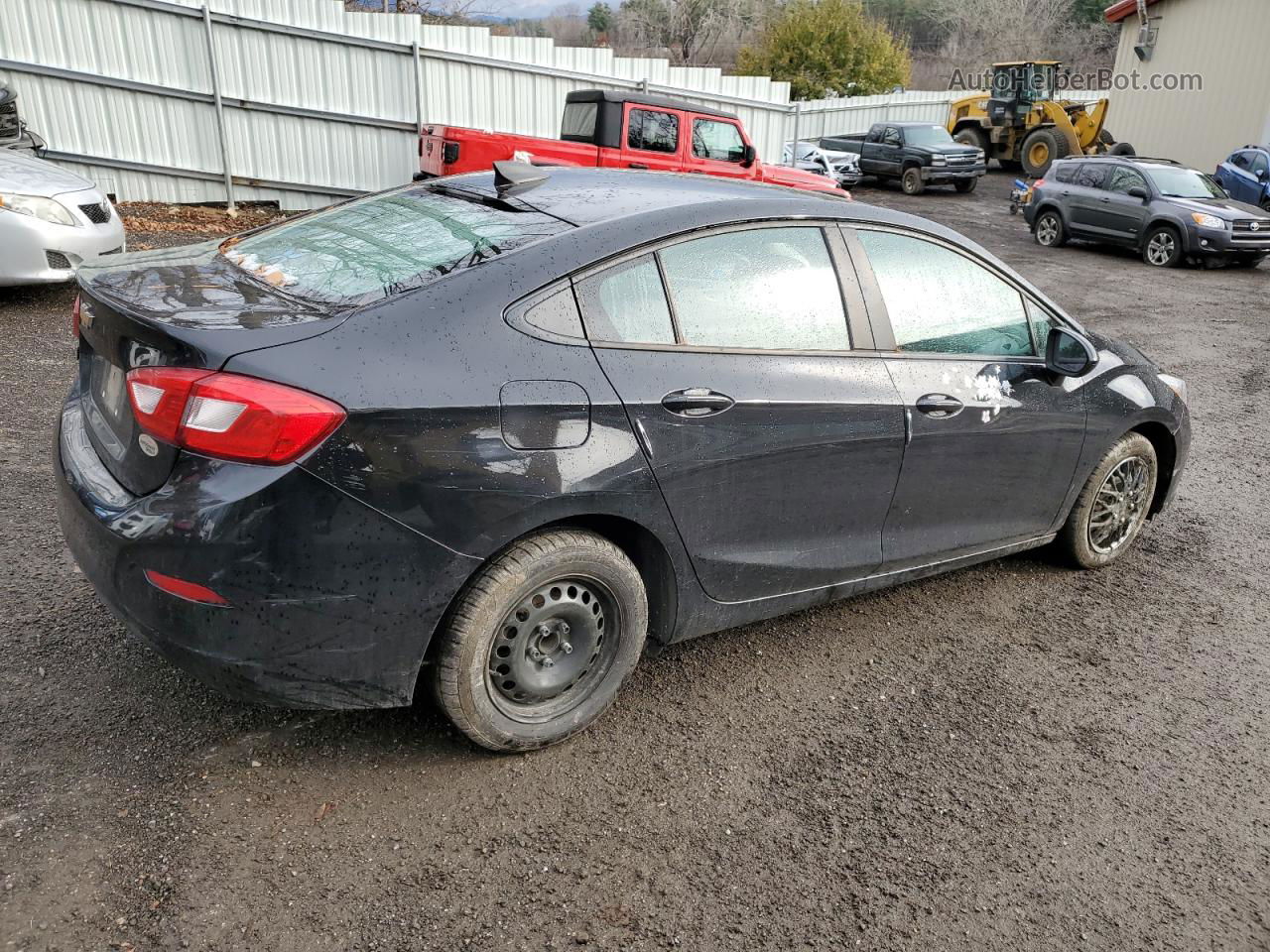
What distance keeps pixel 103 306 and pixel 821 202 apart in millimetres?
2309

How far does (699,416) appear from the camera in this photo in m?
2.92

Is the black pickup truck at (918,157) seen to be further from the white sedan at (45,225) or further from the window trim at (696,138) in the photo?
the white sedan at (45,225)

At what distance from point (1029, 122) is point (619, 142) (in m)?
18.7

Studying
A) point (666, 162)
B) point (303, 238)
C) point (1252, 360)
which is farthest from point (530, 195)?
point (666, 162)

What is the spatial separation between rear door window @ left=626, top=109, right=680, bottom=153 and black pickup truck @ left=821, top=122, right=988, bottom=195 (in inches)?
490

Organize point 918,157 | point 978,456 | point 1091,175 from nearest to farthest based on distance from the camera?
point 978,456
point 1091,175
point 918,157

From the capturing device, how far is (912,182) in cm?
2345

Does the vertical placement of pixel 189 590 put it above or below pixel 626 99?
below

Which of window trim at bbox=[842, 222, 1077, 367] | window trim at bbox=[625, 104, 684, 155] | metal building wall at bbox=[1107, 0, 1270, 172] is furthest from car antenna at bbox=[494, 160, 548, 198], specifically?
metal building wall at bbox=[1107, 0, 1270, 172]

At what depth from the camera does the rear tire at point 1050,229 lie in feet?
54.7

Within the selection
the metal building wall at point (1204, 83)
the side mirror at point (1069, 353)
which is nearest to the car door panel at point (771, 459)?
the side mirror at point (1069, 353)

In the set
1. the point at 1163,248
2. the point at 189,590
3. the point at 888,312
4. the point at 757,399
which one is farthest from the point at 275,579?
the point at 1163,248

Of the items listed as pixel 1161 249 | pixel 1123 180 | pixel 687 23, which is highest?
pixel 687 23

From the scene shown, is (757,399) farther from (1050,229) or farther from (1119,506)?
(1050,229)
